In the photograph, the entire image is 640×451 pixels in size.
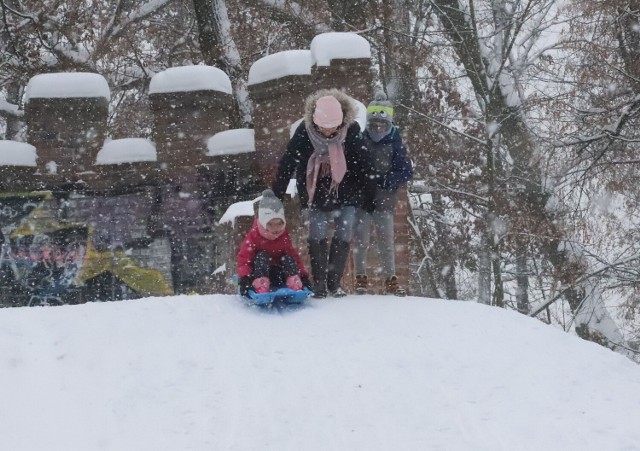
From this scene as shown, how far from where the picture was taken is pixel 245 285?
5105 millimetres

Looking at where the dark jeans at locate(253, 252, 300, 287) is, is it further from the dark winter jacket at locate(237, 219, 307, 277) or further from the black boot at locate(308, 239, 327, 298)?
the black boot at locate(308, 239, 327, 298)

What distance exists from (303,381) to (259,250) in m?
1.70

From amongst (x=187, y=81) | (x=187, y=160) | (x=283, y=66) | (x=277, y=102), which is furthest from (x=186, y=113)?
(x=283, y=66)

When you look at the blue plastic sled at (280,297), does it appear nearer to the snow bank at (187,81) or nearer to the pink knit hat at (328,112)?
the pink knit hat at (328,112)

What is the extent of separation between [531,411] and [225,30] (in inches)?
405

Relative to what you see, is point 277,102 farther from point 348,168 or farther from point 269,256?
point 269,256

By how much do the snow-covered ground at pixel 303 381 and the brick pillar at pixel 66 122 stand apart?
4211mm

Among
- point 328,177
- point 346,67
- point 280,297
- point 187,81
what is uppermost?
point 187,81

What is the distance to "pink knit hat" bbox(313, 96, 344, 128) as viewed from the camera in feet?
17.6

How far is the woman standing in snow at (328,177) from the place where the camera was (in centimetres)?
548

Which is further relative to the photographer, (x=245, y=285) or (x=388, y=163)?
(x=388, y=163)

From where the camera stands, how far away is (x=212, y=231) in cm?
862

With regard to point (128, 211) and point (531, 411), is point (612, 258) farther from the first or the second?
point (531, 411)

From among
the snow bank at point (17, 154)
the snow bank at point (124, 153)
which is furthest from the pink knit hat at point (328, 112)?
the snow bank at point (17, 154)
